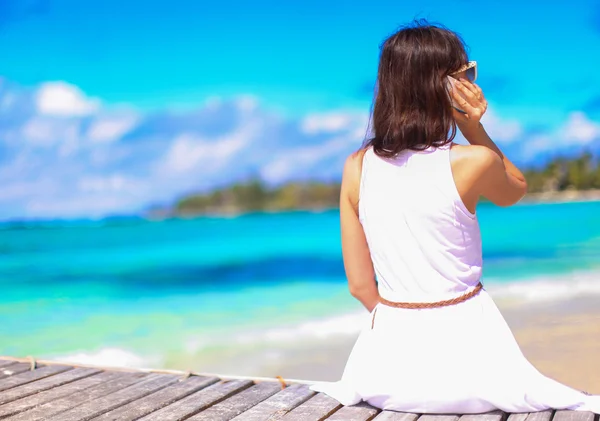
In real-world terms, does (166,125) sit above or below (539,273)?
above

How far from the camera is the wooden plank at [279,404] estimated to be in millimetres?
2211

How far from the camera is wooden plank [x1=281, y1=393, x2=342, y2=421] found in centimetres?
216

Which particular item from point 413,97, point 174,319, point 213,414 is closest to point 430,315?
point 413,97

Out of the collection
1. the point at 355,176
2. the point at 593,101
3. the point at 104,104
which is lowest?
the point at 355,176

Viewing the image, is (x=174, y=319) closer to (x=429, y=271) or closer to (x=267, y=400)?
(x=267, y=400)

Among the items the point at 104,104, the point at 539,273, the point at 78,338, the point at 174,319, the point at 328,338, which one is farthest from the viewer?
the point at 104,104

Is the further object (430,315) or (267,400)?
(267,400)

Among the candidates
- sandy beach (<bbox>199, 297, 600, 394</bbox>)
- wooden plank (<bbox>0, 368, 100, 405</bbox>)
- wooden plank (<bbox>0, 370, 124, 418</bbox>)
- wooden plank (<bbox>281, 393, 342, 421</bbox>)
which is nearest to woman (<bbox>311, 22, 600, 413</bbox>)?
wooden plank (<bbox>281, 393, 342, 421</bbox>)

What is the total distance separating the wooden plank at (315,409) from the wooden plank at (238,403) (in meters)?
0.18

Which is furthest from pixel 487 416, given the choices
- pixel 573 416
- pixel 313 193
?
pixel 313 193

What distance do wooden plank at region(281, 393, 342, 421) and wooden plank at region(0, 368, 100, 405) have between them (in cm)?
100

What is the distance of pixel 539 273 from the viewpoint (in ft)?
31.2

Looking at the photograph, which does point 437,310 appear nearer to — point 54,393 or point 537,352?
point 54,393

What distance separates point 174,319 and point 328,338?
2.26m
